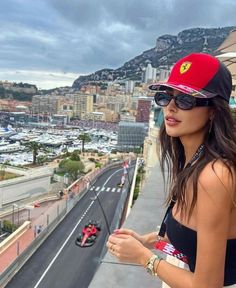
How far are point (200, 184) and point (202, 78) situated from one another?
1.07ft

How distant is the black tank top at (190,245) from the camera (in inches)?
43.2

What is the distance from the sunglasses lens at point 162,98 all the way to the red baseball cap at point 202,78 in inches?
2.6

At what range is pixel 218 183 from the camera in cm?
99

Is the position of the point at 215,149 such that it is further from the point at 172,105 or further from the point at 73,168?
the point at 73,168

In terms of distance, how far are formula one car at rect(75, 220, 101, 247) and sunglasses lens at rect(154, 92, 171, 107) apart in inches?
616

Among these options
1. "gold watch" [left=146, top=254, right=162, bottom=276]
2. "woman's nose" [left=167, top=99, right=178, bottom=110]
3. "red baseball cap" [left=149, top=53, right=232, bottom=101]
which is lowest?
"gold watch" [left=146, top=254, right=162, bottom=276]

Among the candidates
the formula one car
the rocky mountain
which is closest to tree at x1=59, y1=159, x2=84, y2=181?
the formula one car

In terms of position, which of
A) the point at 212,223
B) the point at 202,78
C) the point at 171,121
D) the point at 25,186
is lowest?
the point at 25,186

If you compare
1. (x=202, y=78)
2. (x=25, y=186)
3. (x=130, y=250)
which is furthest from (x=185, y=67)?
(x=25, y=186)

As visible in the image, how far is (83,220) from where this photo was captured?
20.6 m

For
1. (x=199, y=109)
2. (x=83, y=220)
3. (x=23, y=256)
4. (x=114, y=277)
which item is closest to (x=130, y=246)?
(x=199, y=109)

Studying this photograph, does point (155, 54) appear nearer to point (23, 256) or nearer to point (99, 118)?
point (99, 118)

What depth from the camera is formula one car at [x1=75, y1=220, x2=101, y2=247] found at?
16.5 m

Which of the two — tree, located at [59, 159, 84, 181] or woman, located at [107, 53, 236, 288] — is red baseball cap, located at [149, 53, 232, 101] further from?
tree, located at [59, 159, 84, 181]
